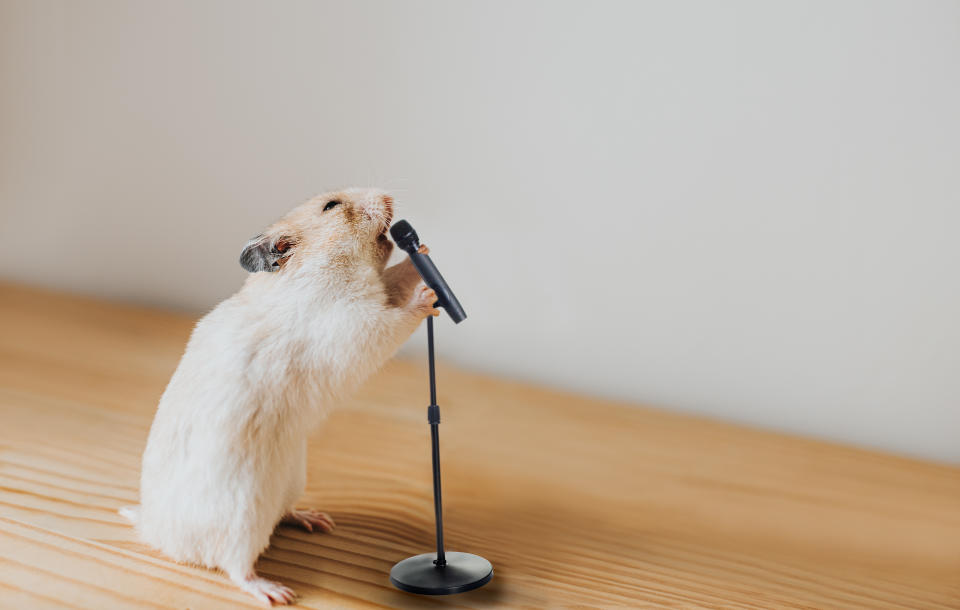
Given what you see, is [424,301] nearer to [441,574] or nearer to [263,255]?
[263,255]

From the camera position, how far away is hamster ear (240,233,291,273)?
0.85 metres

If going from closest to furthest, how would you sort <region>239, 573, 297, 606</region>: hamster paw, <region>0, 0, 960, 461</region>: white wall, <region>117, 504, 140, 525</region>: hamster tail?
<region>239, 573, 297, 606</region>: hamster paw → <region>117, 504, 140, 525</region>: hamster tail → <region>0, 0, 960, 461</region>: white wall

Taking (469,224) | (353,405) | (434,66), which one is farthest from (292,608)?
(434,66)

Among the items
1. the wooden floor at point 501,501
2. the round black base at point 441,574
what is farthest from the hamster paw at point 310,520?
the round black base at point 441,574

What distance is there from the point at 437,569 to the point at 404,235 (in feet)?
1.08

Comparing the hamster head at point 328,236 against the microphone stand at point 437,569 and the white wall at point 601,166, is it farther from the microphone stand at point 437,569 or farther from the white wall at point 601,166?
the white wall at point 601,166

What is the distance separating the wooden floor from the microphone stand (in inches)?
0.5

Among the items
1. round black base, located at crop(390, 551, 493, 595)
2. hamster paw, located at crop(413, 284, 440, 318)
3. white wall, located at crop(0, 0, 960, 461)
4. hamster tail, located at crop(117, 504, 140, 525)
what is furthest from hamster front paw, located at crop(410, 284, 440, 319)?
white wall, located at crop(0, 0, 960, 461)

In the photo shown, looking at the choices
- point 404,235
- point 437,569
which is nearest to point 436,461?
point 437,569

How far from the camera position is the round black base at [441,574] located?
2.78ft

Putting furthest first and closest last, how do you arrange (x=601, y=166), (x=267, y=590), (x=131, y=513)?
1. (x=601, y=166)
2. (x=131, y=513)
3. (x=267, y=590)

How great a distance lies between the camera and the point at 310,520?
978 millimetres

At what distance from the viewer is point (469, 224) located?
5.19 ft

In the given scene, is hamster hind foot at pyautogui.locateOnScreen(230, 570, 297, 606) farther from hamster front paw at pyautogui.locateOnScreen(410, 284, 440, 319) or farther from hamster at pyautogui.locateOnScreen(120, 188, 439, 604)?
hamster front paw at pyautogui.locateOnScreen(410, 284, 440, 319)
